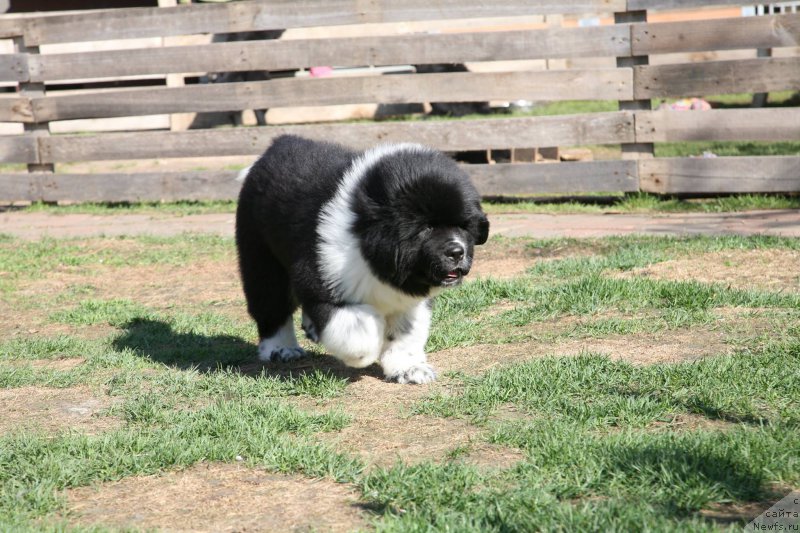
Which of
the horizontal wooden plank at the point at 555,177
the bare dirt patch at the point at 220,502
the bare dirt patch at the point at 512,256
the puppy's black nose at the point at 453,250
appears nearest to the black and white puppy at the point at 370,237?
the puppy's black nose at the point at 453,250

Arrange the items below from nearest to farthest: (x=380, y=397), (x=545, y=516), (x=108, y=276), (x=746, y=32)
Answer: (x=545, y=516), (x=380, y=397), (x=108, y=276), (x=746, y=32)

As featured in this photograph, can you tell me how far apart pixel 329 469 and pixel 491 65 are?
15638 mm

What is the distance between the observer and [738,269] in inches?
277

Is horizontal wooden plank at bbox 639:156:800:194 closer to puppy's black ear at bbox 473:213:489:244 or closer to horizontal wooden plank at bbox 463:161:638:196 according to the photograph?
horizontal wooden plank at bbox 463:161:638:196

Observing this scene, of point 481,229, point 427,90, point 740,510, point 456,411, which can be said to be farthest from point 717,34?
point 740,510

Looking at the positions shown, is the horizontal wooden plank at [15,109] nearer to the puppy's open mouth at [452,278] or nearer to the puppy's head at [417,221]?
the puppy's head at [417,221]

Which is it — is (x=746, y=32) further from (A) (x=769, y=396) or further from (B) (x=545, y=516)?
(B) (x=545, y=516)

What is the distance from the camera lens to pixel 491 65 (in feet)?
61.4

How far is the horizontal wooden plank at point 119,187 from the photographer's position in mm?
11234

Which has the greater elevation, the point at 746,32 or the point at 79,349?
the point at 746,32

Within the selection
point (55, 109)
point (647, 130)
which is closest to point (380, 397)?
point (647, 130)

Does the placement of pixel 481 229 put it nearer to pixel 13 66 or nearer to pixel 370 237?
pixel 370 237

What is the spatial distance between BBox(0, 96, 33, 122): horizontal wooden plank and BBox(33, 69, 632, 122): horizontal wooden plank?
0.11 m

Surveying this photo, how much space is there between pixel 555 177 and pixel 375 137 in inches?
80.7
